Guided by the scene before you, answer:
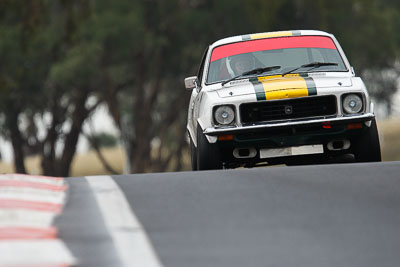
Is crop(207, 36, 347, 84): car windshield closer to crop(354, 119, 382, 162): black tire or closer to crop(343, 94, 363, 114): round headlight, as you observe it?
crop(343, 94, 363, 114): round headlight

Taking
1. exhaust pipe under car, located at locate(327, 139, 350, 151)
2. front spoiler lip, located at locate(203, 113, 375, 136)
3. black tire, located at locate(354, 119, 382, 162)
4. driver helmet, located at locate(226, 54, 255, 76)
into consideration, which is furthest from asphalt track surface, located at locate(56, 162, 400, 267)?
driver helmet, located at locate(226, 54, 255, 76)

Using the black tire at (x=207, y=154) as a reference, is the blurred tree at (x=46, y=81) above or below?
below

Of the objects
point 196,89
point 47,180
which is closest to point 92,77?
point 196,89

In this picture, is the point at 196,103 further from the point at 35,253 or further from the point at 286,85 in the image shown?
the point at 35,253

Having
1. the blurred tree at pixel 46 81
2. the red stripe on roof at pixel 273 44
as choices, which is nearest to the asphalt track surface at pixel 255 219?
the red stripe on roof at pixel 273 44

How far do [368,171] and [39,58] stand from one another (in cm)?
2132

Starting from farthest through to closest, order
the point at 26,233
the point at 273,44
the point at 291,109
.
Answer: the point at 273,44
the point at 291,109
the point at 26,233

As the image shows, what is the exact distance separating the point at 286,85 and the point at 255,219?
14.2ft

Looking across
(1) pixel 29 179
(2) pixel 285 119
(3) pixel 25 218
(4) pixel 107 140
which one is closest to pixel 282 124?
(2) pixel 285 119

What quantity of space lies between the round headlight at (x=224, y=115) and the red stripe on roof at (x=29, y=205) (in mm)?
3783

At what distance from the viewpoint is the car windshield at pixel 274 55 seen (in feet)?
34.4

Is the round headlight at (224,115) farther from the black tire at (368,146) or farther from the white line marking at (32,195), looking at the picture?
the white line marking at (32,195)

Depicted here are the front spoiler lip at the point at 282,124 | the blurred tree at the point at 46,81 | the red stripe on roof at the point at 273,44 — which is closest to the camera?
the front spoiler lip at the point at 282,124

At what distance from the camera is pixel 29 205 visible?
5789mm
